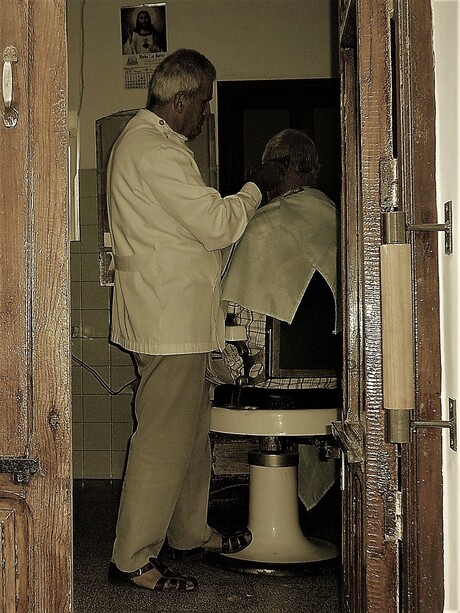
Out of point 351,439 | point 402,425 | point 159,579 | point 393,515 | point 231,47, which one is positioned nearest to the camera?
point 402,425

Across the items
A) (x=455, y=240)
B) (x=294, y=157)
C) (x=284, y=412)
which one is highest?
(x=294, y=157)

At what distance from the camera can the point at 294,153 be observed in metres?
3.41

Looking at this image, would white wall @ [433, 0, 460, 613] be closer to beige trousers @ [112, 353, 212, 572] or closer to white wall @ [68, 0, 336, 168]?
beige trousers @ [112, 353, 212, 572]

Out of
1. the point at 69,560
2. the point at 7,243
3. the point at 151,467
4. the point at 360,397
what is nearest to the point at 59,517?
the point at 69,560

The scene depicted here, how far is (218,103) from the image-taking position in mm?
4832

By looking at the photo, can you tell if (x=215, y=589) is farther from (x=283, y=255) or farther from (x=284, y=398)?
(x=283, y=255)

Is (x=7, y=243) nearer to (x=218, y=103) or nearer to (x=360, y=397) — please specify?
(x=360, y=397)

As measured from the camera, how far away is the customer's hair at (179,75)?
3064 mm

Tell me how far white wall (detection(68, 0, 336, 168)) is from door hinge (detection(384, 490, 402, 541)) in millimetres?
3609

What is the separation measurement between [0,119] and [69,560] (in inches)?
32.2

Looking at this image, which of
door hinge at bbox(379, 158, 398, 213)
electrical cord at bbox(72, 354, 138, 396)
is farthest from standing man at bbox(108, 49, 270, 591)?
electrical cord at bbox(72, 354, 138, 396)

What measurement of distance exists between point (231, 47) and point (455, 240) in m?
3.83

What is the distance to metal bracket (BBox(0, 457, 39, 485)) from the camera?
5.34 ft

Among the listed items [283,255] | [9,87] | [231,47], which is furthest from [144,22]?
[9,87]
